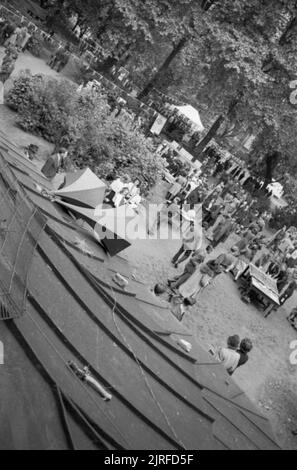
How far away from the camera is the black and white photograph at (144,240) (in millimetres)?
5688

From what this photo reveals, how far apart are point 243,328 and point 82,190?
729 centimetres

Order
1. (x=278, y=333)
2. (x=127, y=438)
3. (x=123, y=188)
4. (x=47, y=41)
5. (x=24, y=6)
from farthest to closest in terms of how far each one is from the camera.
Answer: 1. (x=24, y=6)
2. (x=47, y=41)
3. (x=278, y=333)
4. (x=123, y=188)
5. (x=127, y=438)

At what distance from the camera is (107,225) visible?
33.0ft

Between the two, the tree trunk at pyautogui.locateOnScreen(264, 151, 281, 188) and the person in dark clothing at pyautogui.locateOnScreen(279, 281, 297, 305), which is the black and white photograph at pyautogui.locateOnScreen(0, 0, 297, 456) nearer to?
the person in dark clothing at pyautogui.locateOnScreen(279, 281, 297, 305)

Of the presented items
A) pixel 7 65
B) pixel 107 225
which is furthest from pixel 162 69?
pixel 107 225

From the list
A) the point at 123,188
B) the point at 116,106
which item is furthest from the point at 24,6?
the point at 123,188

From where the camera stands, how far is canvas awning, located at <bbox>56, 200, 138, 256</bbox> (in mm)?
9812

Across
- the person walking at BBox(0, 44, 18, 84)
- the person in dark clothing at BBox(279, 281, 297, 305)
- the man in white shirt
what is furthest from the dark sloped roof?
the person in dark clothing at BBox(279, 281, 297, 305)

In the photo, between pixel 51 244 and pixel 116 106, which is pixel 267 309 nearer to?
pixel 51 244

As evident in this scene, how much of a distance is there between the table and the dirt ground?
19.3 inches

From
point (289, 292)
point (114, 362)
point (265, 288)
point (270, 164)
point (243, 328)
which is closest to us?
point (114, 362)

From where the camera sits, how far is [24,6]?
31453mm

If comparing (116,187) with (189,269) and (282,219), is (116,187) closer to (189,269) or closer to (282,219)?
(189,269)
